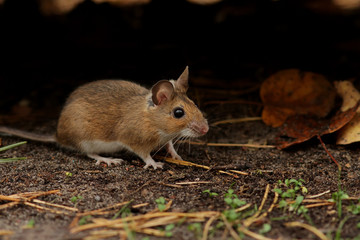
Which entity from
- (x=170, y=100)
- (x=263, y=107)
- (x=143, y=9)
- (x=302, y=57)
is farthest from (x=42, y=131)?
(x=302, y=57)

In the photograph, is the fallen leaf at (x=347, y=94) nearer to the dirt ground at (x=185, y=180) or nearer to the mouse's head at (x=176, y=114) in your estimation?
the dirt ground at (x=185, y=180)

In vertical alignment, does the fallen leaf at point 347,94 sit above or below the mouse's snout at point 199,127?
above

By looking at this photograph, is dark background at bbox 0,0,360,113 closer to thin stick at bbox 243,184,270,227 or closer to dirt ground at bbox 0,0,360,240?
dirt ground at bbox 0,0,360,240

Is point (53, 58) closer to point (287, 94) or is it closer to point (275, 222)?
point (287, 94)

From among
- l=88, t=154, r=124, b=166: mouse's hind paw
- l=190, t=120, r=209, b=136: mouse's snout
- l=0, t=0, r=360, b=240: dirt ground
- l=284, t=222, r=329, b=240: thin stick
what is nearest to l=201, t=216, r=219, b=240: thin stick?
l=0, t=0, r=360, b=240: dirt ground

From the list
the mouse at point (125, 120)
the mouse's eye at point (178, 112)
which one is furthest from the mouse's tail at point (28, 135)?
the mouse's eye at point (178, 112)

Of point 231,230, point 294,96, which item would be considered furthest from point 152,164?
point 294,96

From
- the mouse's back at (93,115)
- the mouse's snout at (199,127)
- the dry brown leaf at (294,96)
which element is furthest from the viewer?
the dry brown leaf at (294,96)

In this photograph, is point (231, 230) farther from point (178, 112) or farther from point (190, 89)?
point (190, 89)

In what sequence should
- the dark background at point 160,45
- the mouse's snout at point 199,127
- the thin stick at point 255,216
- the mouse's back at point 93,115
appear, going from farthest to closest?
the dark background at point 160,45 → the mouse's back at point 93,115 → the mouse's snout at point 199,127 → the thin stick at point 255,216
